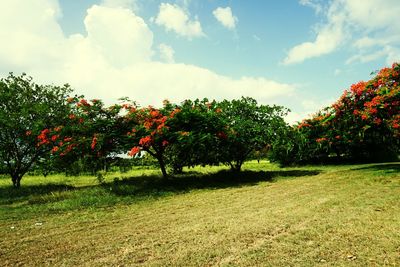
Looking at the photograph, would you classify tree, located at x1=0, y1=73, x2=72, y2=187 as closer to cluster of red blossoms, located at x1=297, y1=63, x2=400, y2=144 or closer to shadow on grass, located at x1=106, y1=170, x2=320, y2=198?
shadow on grass, located at x1=106, y1=170, x2=320, y2=198

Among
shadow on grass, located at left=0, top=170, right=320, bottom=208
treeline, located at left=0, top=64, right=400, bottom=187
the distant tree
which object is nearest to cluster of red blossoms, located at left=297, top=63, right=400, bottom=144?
treeline, located at left=0, top=64, right=400, bottom=187

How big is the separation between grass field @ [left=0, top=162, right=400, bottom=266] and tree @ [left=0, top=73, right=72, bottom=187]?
623cm

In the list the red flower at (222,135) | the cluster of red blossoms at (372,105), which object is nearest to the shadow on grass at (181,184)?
the red flower at (222,135)

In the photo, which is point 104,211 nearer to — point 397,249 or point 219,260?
point 219,260

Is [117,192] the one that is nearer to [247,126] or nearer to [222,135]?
[222,135]

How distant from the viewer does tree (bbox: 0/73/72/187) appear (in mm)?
19891

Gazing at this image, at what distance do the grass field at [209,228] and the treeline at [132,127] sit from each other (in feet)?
13.4

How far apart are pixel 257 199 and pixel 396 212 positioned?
5197 millimetres

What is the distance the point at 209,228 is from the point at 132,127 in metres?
11.6

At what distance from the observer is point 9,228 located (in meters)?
9.86

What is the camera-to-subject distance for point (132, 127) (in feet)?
62.8

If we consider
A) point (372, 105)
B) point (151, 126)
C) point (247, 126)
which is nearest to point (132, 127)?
point (151, 126)

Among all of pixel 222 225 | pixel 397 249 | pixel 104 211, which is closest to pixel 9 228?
pixel 104 211

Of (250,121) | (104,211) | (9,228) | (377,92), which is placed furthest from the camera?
(250,121)
